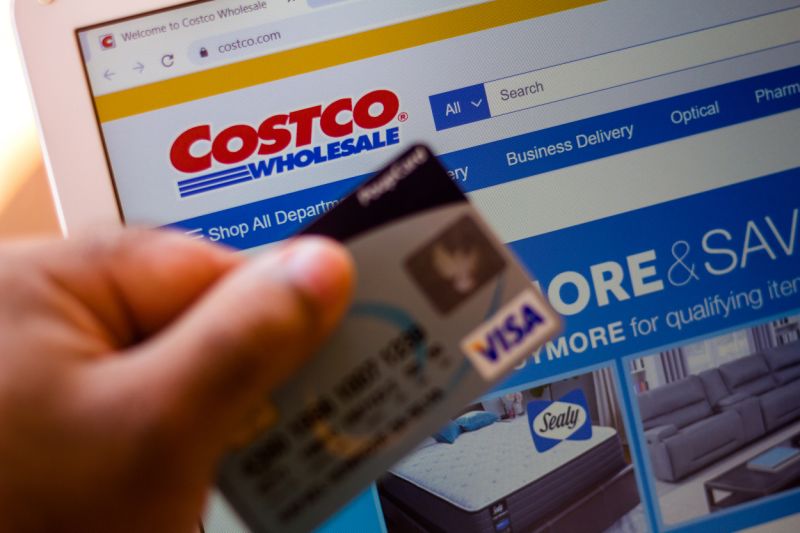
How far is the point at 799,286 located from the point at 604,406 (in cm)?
21

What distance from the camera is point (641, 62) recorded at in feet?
2.08


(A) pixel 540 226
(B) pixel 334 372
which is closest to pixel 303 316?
(B) pixel 334 372

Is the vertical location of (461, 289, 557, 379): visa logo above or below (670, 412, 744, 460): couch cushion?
above

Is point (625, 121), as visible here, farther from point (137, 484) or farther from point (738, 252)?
point (137, 484)

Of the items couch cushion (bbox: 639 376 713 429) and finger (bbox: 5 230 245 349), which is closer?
finger (bbox: 5 230 245 349)

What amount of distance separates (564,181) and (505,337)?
269 mm

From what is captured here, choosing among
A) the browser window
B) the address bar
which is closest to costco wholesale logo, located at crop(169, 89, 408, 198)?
the browser window

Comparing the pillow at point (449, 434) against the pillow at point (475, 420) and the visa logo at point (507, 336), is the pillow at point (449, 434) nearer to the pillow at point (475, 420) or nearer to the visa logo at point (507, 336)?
the pillow at point (475, 420)

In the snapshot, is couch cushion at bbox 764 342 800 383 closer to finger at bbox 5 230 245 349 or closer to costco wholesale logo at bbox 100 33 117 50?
finger at bbox 5 230 245 349

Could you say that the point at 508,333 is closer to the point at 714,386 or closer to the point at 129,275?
the point at 129,275

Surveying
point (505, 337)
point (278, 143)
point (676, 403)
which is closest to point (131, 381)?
point (505, 337)

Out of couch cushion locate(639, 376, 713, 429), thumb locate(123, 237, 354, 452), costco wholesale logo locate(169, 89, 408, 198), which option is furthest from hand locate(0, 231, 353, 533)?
couch cushion locate(639, 376, 713, 429)

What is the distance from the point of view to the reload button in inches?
25.0

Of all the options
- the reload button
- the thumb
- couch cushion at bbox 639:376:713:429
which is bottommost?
couch cushion at bbox 639:376:713:429
